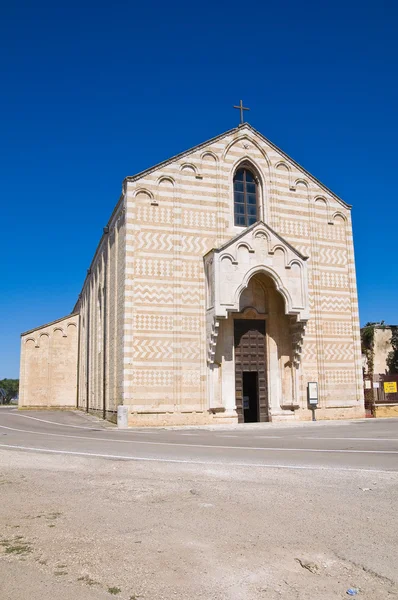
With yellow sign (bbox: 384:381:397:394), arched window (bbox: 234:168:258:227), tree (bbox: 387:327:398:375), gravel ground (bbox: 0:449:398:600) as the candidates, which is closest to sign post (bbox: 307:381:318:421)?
yellow sign (bbox: 384:381:397:394)

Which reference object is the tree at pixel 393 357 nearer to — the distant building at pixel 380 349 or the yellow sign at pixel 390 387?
the distant building at pixel 380 349

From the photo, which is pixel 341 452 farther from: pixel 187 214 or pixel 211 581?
pixel 187 214

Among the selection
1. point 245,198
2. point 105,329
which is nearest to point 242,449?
point 245,198

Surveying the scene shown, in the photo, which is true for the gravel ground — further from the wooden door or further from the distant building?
the distant building

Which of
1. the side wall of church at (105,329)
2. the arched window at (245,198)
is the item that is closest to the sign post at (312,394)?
the arched window at (245,198)

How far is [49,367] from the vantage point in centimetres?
4350

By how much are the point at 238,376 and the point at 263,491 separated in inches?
704

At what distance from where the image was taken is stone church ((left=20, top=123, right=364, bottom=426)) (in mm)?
24359

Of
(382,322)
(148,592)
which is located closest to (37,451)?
(148,592)

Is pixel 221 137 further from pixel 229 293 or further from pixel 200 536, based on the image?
pixel 200 536

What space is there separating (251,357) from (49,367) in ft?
76.0

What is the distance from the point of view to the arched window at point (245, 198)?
27875 millimetres

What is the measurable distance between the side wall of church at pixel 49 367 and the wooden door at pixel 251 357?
21.8 meters

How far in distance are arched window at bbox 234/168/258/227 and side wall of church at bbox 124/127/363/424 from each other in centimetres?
51
